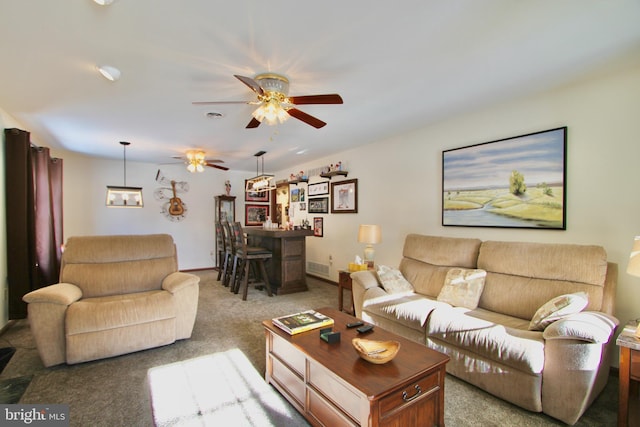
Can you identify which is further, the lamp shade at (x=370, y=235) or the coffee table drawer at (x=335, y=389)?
the lamp shade at (x=370, y=235)

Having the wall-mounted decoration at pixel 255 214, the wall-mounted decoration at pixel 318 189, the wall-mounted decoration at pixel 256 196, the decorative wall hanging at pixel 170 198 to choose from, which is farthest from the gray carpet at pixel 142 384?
the wall-mounted decoration at pixel 256 196

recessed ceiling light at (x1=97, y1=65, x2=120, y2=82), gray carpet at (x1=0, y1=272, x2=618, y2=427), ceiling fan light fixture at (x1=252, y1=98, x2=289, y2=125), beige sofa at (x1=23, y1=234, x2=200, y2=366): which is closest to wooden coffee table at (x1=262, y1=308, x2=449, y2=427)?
gray carpet at (x1=0, y1=272, x2=618, y2=427)

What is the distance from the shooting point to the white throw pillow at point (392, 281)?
10.3ft

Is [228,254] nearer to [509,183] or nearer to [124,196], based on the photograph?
[124,196]

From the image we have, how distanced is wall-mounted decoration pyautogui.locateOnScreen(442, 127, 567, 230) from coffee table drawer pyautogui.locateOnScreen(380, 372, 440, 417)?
1991 millimetres

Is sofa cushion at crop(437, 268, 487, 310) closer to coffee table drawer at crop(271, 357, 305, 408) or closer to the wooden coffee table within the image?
the wooden coffee table

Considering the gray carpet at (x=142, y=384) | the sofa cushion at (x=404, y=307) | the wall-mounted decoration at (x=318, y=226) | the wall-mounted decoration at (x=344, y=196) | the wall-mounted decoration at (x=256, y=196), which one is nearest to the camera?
the gray carpet at (x=142, y=384)

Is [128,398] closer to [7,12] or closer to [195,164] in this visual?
[7,12]

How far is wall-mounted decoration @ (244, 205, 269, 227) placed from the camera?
749cm

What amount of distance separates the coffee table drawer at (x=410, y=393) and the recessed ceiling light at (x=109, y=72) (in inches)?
111

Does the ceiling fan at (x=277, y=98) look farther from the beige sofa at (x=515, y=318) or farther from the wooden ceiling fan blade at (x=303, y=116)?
the beige sofa at (x=515, y=318)

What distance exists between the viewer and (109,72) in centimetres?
223

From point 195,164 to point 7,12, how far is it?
328 cm

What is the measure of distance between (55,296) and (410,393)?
279 cm
